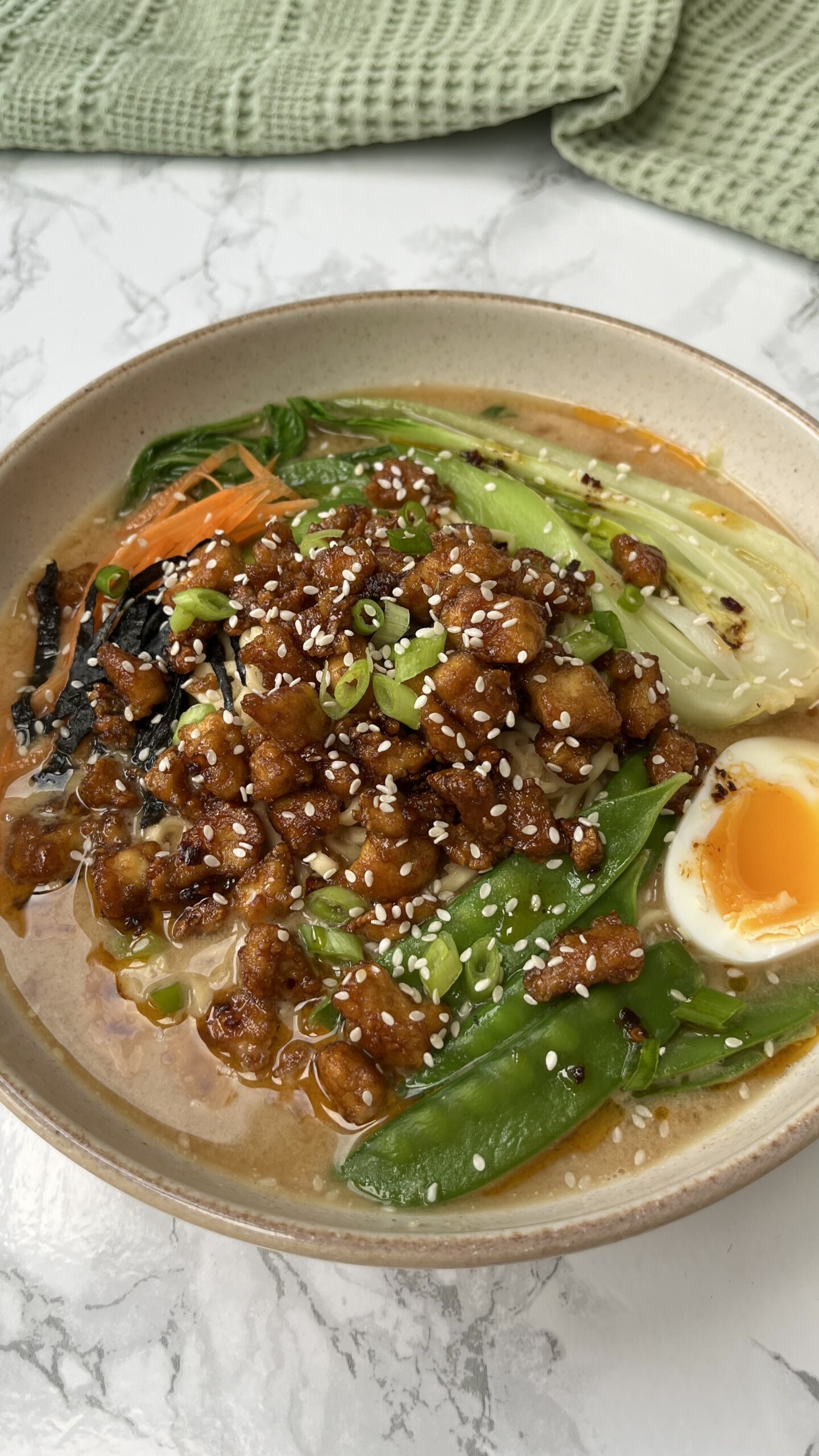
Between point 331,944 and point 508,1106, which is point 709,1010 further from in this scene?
point 331,944

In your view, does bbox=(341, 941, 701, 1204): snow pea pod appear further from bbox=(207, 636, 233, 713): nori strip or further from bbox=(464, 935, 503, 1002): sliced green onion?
bbox=(207, 636, 233, 713): nori strip

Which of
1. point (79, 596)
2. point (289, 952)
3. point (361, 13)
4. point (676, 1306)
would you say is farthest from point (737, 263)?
point (676, 1306)

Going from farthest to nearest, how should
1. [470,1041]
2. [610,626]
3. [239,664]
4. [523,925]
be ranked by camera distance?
1. [239,664]
2. [610,626]
3. [523,925]
4. [470,1041]

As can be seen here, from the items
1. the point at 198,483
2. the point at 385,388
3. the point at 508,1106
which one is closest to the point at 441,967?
the point at 508,1106

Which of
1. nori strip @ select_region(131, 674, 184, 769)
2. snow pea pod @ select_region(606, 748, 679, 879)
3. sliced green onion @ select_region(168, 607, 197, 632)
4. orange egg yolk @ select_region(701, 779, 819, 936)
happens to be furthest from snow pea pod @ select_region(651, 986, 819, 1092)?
sliced green onion @ select_region(168, 607, 197, 632)

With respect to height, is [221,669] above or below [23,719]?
above

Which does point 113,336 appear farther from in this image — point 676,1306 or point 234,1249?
point 676,1306
